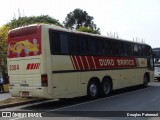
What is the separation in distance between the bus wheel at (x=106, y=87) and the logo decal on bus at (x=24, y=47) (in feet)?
16.2

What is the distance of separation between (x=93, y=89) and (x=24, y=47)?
13.9 ft

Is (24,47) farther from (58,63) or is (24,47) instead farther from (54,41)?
(58,63)

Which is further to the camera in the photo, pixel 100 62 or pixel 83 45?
pixel 100 62

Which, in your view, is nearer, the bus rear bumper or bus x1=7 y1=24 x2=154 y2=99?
the bus rear bumper

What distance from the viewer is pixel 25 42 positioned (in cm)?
1448

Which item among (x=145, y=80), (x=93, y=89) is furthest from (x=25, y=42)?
(x=145, y=80)

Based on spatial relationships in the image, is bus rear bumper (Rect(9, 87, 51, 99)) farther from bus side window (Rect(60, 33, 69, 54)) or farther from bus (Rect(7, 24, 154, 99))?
bus side window (Rect(60, 33, 69, 54))

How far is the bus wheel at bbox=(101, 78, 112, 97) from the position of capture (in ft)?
57.5

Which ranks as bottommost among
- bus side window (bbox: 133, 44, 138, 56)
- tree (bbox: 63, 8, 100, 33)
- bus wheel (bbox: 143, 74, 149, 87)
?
bus wheel (bbox: 143, 74, 149, 87)

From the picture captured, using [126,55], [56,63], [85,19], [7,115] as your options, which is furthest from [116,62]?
[85,19]

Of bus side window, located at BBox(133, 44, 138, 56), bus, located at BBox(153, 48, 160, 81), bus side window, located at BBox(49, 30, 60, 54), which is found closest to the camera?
bus side window, located at BBox(49, 30, 60, 54)

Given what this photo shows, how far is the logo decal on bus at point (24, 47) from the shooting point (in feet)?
46.1

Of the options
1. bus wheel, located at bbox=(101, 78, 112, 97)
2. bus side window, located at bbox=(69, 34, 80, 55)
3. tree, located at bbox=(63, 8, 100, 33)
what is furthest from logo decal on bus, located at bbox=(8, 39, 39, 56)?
tree, located at bbox=(63, 8, 100, 33)

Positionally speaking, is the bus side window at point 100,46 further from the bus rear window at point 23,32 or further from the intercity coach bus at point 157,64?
the intercity coach bus at point 157,64
